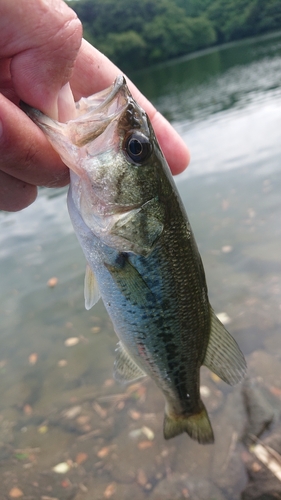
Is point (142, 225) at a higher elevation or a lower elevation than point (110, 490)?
higher

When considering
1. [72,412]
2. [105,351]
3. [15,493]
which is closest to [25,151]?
[15,493]

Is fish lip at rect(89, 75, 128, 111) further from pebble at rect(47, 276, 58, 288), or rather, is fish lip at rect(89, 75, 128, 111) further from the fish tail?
pebble at rect(47, 276, 58, 288)

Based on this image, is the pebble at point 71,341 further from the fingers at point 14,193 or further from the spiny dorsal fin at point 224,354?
the spiny dorsal fin at point 224,354

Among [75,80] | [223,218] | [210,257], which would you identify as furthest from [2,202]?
[223,218]

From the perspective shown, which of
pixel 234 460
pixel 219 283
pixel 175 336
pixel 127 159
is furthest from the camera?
pixel 219 283

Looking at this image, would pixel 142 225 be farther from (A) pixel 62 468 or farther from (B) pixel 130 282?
(A) pixel 62 468

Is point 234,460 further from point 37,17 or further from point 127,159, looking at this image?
point 37,17

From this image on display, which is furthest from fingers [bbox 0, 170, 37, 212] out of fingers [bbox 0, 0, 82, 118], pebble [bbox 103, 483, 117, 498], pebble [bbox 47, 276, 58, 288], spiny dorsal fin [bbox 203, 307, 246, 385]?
pebble [bbox 47, 276, 58, 288]
